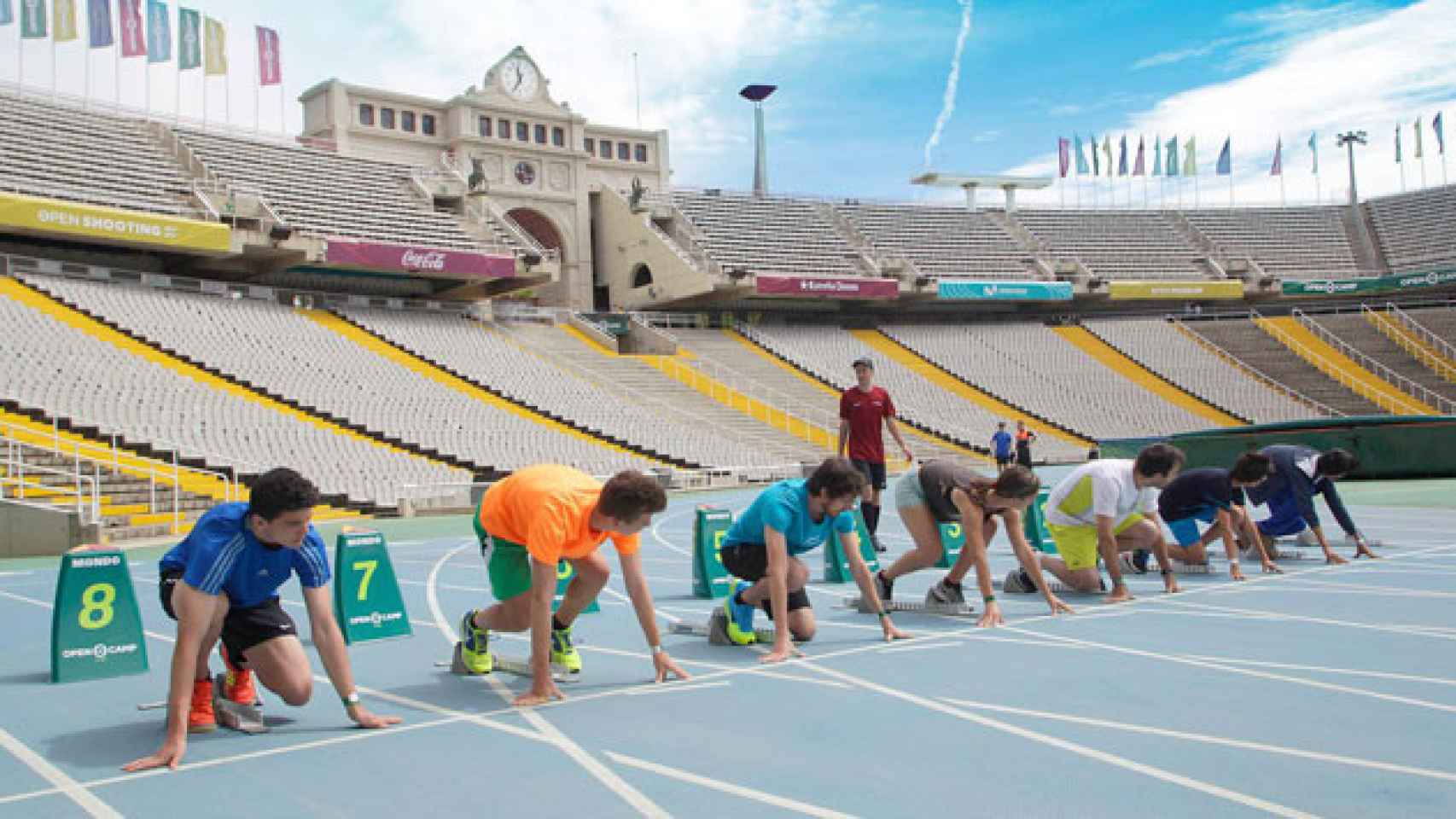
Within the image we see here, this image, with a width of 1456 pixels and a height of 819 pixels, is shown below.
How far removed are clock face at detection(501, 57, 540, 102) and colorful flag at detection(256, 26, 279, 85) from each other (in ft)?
29.7

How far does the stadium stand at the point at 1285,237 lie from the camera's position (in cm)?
5109

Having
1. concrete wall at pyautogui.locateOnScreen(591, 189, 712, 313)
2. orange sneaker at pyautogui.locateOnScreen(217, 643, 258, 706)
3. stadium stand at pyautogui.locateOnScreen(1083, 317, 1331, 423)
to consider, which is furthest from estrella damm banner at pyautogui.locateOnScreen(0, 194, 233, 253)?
stadium stand at pyautogui.locateOnScreen(1083, 317, 1331, 423)

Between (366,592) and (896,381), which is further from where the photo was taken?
(896,381)

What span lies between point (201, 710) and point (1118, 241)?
51972 millimetres

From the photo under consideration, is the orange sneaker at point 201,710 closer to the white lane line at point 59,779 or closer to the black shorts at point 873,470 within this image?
the white lane line at point 59,779

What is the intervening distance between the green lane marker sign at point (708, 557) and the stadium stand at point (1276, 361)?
122 ft

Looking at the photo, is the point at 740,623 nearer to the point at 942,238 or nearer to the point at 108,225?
the point at 108,225

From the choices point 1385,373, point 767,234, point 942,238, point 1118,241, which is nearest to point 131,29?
point 767,234

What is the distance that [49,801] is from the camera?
4285mm

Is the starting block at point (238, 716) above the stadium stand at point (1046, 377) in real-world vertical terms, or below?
below

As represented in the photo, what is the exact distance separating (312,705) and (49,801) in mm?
1614

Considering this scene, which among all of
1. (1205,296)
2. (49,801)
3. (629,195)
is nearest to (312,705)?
(49,801)

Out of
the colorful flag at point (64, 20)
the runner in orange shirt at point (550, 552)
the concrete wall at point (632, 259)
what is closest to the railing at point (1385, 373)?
the concrete wall at point (632, 259)

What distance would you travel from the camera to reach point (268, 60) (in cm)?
4100
